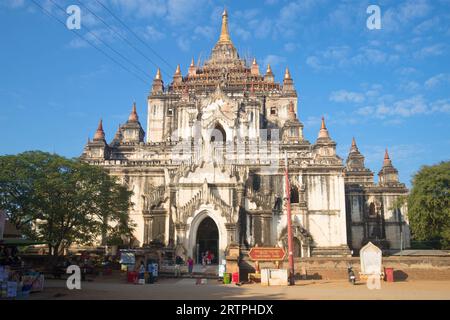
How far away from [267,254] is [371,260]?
6307 millimetres

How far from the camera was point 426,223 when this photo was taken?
34844 millimetres

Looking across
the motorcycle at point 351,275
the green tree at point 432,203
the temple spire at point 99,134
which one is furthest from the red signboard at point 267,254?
the temple spire at point 99,134

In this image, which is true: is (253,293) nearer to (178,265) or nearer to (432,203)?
(178,265)

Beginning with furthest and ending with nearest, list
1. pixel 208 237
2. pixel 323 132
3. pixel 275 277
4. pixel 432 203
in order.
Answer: pixel 323 132 → pixel 208 237 → pixel 432 203 → pixel 275 277

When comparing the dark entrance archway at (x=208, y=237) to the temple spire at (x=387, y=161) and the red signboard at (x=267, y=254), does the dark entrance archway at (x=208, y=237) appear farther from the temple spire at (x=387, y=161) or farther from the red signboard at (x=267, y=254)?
the temple spire at (x=387, y=161)

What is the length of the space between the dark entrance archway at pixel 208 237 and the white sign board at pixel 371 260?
13.5m

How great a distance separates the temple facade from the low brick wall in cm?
728

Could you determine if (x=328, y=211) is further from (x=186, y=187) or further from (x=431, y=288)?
(x=431, y=288)

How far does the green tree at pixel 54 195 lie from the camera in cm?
2980

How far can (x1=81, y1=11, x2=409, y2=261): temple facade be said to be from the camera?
36844 millimetres

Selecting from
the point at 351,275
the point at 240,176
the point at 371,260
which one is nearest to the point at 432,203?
the point at 371,260


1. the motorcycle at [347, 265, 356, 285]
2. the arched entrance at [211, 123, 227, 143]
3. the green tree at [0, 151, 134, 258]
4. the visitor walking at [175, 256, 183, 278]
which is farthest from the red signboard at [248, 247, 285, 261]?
the arched entrance at [211, 123, 227, 143]

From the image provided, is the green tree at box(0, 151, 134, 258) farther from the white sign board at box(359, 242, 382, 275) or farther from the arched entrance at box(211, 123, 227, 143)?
the white sign board at box(359, 242, 382, 275)

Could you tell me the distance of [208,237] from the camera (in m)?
36.8
